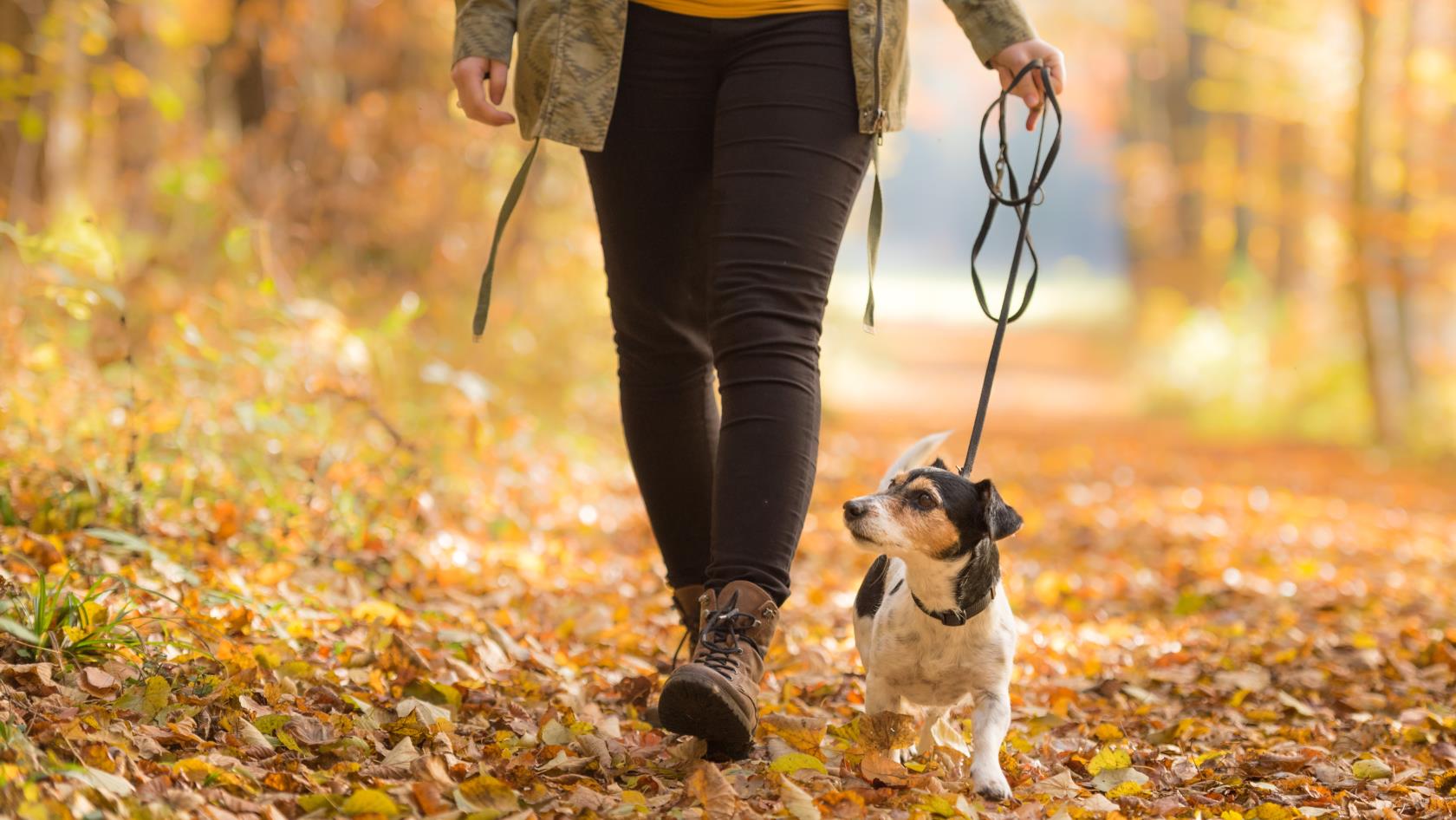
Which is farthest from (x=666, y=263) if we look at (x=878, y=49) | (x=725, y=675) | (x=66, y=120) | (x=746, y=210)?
(x=66, y=120)

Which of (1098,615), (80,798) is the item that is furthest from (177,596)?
(1098,615)

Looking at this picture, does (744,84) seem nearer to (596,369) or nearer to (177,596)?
(177,596)

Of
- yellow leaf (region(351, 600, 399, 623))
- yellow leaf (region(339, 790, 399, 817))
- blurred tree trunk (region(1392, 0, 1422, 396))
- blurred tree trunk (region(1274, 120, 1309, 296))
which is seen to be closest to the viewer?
yellow leaf (region(339, 790, 399, 817))

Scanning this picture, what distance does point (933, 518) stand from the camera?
2760mm

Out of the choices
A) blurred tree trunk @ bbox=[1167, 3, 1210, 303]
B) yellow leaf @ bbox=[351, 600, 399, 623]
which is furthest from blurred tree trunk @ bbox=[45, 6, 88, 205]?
blurred tree trunk @ bbox=[1167, 3, 1210, 303]

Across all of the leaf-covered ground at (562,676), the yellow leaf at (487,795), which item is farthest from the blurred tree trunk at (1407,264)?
the yellow leaf at (487,795)

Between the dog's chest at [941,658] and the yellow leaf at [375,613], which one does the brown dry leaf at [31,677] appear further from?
the dog's chest at [941,658]

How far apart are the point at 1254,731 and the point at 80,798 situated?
103 inches

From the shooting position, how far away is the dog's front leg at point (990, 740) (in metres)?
2.48

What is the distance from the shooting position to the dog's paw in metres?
2.46

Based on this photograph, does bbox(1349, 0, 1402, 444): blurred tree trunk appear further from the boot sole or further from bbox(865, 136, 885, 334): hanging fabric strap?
the boot sole

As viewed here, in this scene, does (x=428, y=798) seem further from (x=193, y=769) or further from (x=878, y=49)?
(x=878, y=49)

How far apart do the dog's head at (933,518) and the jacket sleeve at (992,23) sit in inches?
38.9

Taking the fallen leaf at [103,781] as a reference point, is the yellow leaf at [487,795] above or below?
above
